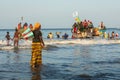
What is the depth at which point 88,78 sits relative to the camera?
36.8ft

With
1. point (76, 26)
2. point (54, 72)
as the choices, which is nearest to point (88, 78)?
point (54, 72)

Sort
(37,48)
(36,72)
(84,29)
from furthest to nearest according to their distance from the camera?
1. (84,29)
2. (37,48)
3. (36,72)

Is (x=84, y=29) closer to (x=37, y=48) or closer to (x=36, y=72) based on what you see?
(x=37, y=48)

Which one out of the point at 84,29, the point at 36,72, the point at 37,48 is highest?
the point at 84,29

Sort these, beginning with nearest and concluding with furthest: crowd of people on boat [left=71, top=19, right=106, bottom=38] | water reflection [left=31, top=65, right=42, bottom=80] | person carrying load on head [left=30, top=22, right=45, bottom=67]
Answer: water reflection [left=31, top=65, right=42, bottom=80] < person carrying load on head [left=30, top=22, right=45, bottom=67] < crowd of people on boat [left=71, top=19, right=106, bottom=38]

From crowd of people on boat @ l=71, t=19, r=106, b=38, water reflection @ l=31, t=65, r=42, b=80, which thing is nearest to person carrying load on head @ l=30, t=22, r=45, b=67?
water reflection @ l=31, t=65, r=42, b=80

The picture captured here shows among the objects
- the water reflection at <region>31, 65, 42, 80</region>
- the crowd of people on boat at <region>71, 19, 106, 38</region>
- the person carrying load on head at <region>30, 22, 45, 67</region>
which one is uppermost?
the crowd of people on boat at <region>71, 19, 106, 38</region>

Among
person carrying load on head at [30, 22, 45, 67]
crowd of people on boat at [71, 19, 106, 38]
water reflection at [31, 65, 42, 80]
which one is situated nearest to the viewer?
water reflection at [31, 65, 42, 80]

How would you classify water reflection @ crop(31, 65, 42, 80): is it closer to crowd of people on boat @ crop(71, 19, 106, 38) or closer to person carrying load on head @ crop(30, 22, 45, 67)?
person carrying load on head @ crop(30, 22, 45, 67)

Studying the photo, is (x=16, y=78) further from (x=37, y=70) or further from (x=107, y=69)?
(x=107, y=69)

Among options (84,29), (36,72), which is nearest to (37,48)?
(36,72)

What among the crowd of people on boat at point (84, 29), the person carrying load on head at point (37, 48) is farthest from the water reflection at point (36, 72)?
the crowd of people on boat at point (84, 29)

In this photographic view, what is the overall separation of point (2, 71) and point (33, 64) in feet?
5.01

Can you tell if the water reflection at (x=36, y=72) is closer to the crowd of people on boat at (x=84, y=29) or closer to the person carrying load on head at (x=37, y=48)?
the person carrying load on head at (x=37, y=48)
